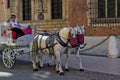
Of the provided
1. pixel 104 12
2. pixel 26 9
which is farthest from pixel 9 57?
pixel 26 9

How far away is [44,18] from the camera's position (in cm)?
2134

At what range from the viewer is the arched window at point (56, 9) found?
20953mm

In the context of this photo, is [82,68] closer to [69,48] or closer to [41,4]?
[69,48]

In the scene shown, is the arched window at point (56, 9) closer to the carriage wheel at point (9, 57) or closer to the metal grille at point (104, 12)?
the metal grille at point (104, 12)

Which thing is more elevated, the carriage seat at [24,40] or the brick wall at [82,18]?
the brick wall at [82,18]

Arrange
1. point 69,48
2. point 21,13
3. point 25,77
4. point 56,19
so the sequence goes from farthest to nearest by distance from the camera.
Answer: point 21,13 < point 56,19 < point 69,48 < point 25,77

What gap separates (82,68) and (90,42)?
5750 millimetres

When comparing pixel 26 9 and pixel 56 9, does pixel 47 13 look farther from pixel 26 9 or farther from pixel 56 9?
pixel 26 9

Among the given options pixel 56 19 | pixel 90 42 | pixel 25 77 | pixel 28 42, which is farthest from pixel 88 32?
pixel 25 77

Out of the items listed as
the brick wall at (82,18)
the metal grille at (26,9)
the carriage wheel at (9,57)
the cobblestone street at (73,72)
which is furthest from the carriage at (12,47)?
the metal grille at (26,9)

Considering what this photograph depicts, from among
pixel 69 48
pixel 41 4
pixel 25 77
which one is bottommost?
pixel 25 77

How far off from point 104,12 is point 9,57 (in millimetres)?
6897

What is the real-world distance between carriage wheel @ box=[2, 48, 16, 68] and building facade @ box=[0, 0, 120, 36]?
616 centimetres

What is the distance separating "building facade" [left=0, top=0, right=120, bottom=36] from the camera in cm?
1786
